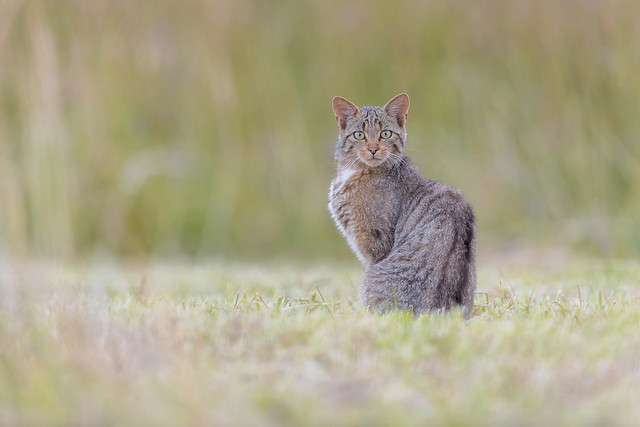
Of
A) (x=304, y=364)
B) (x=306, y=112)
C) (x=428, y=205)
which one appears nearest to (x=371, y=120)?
(x=428, y=205)

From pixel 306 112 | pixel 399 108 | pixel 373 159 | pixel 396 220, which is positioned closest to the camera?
pixel 396 220

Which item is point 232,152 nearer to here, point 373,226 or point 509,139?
point 509,139

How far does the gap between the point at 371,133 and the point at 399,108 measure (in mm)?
247

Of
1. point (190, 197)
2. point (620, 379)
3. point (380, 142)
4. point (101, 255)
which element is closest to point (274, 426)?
point (620, 379)

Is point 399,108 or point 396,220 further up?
point 399,108

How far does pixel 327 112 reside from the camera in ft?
25.7

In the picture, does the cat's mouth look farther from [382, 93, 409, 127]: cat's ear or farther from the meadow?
the meadow

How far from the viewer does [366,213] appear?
405 centimetres

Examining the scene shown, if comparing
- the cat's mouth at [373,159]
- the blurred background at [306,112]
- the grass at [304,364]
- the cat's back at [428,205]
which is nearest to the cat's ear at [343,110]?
the cat's mouth at [373,159]

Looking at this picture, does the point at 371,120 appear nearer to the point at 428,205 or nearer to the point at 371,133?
the point at 371,133

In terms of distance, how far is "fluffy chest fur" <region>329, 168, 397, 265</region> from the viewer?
4.00m

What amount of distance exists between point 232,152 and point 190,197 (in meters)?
0.55

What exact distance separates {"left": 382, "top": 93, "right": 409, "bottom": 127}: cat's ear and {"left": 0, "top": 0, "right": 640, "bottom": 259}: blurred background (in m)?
2.67

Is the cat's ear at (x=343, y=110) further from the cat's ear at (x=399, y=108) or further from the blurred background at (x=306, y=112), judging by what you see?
the blurred background at (x=306, y=112)
